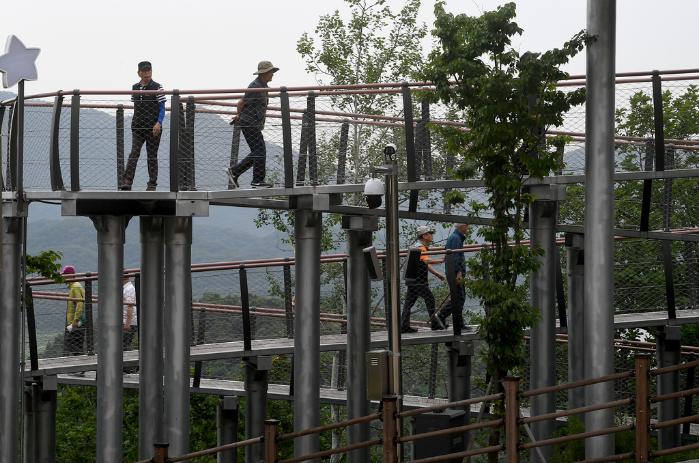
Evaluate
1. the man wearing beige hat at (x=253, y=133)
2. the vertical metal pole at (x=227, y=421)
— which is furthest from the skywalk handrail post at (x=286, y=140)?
the vertical metal pole at (x=227, y=421)

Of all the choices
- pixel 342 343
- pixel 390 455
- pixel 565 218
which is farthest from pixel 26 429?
pixel 565 218

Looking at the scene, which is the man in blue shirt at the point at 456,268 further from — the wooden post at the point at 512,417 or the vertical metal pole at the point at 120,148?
the wooden post at the point at 512,417

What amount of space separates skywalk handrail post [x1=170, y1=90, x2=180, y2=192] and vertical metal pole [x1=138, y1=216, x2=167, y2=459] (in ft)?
4.53

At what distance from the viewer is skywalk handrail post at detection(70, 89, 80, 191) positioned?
20047 millimetres

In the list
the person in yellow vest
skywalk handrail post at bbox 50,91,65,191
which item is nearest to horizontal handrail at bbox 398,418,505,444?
skywalk handrail post at bbox 50,91,65,191

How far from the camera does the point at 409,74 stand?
134 feet

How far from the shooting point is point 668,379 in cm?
2575

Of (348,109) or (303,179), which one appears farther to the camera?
(348,109)

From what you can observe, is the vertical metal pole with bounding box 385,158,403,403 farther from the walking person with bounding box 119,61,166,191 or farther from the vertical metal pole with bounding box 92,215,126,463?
the vertical metal pole with bounding box 92,215,126,463

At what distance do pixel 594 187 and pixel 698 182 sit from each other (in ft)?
81.8

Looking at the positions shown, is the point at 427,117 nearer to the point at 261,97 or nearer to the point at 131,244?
the point at 261,97

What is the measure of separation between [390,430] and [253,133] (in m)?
6.55

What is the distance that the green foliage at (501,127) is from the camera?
18.2m

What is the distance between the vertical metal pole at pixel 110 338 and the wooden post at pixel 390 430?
6515 millimetres
